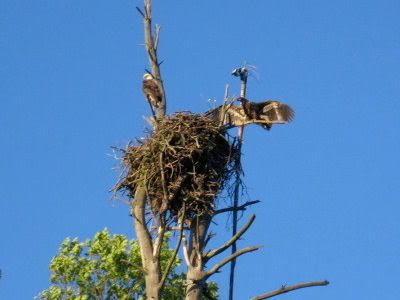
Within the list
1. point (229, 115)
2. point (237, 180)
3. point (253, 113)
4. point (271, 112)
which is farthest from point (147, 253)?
point (271, 112)

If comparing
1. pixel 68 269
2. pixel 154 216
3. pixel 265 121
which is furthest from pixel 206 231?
pixel 68 269

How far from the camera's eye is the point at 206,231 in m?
10.6

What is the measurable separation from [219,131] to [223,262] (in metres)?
3.54

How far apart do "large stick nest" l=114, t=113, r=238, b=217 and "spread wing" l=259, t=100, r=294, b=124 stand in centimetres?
188

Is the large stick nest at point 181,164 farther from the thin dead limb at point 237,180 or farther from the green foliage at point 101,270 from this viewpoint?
the green foliage at point 101,270

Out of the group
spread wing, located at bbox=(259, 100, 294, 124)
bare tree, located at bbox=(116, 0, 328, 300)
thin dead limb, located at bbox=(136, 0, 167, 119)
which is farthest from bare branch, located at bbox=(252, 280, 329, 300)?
spread wing, located at bbox=(259, 100, 294, 124)

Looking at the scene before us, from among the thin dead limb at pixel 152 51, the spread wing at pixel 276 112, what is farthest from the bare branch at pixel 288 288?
the spread wing at pixel 276 112

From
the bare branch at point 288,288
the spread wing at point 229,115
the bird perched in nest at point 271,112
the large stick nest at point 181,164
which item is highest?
the bird perched in nest at point 271,112

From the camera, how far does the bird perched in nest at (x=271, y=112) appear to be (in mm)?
14622

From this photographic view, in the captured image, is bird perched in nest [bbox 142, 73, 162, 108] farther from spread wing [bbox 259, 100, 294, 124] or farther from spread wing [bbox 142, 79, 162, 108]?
spread wing [bbox 259, 100, 294, 124]

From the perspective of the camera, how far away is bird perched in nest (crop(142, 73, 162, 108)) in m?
11.7

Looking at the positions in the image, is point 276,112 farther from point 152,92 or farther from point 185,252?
point 185,252

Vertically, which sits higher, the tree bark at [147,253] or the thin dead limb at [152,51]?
the thin dead limb at [152,51]

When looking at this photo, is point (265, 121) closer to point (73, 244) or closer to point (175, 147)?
point (175, 147)
